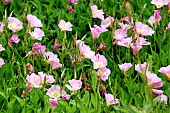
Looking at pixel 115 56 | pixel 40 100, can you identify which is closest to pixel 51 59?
pixel 40 100

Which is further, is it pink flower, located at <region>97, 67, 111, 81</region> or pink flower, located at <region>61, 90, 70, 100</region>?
pink flower, located at <region>97, 67, 111, 81</region>

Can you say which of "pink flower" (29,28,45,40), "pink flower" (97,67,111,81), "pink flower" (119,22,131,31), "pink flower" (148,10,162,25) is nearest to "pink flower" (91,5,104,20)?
"pink flower" (119,22,131,31)

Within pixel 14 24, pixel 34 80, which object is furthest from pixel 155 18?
pixel 34 80

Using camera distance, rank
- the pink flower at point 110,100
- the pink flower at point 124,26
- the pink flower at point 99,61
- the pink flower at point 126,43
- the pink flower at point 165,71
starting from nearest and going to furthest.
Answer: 1. the pink flower at point 110,100
2. the pink flower at point 165,71
3. the pink flower at point 99,61
4. the pink flower at point 126,43
5. the pink flower at point 124,26

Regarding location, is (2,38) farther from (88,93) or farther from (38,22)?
(88,93)

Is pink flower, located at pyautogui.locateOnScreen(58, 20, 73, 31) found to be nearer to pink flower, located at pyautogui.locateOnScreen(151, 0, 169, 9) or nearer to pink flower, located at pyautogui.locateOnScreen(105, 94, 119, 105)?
pink flower, located at pyautogui.locateOnScreen(151, 0, 169, 9)

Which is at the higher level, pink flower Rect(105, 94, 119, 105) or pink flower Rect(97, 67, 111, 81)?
pink flower Rect(97, 67, 111, 81)

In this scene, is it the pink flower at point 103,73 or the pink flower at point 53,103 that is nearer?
the pink flower at point 53,103

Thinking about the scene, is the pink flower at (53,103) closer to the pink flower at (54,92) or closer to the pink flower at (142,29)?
the pink flower at (54,92)

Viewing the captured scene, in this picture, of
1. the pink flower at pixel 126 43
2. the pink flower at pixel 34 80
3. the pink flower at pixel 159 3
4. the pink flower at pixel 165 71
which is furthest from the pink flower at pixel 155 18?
the pink flower at pixel 34 80

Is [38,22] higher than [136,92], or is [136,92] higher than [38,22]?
[38,22]

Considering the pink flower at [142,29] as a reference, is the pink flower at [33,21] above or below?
above
